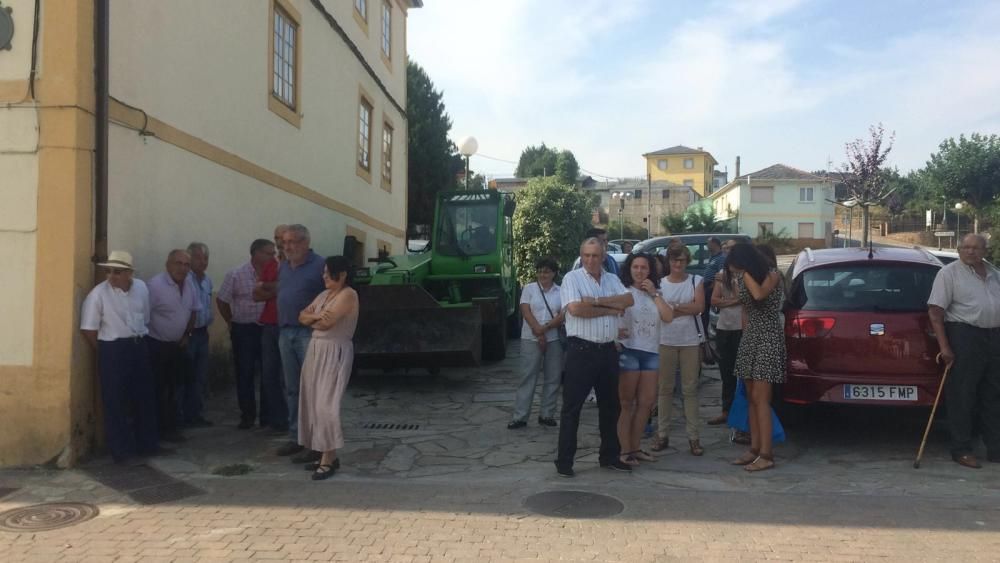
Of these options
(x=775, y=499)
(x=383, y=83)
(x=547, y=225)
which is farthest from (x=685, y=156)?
(x=775, y=499)

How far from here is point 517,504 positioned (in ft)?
17.5

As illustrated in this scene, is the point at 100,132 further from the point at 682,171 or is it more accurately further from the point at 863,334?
the point at 682,171

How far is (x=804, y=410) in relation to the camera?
23.7 ft

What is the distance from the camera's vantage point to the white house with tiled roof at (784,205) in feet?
191

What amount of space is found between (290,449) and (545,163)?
242 feet

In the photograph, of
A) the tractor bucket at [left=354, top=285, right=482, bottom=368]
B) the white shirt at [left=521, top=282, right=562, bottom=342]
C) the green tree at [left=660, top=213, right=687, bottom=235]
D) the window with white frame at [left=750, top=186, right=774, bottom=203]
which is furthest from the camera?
the window with white frame at [left=750, top=186, right=774, bottom=203]

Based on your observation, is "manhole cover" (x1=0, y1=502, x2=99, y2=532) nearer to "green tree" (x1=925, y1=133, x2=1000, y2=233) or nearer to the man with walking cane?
the man with walking cane

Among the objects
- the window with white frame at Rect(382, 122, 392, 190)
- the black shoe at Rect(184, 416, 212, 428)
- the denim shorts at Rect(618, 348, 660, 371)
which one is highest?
the window with white frame at Rect(382, 122, 392, 190)

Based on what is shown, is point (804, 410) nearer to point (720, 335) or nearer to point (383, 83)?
point (720, 335)

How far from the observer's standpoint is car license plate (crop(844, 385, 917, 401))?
6.34m

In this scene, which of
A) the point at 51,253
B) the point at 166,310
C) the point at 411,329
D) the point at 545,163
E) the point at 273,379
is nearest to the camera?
the point at 51,253

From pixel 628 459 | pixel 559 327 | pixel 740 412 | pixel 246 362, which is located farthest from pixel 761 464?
pixel 246 362

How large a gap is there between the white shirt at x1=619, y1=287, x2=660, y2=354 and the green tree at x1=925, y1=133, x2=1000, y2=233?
51360 millimetres

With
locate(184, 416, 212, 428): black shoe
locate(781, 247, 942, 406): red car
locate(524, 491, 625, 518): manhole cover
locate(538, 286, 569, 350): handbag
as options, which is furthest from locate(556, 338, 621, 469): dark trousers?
locate(184, 416, 212, 428): black shoe
